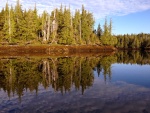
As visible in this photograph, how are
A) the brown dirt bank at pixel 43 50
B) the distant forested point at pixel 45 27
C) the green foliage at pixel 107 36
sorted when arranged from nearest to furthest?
1. the brown dirt bank at pixel 43 50
2. the distant forested point at pixel 45 27
3. the green foliage at pixel 107 36

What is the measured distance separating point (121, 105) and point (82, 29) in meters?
98.7

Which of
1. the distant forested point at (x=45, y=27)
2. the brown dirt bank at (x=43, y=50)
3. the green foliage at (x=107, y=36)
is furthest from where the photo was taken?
the green foliage at (x=107, y=36)

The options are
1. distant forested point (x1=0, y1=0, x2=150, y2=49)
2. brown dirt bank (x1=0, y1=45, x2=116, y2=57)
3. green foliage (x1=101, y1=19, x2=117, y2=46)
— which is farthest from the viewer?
green foliage (x1=101, y1=19, x2=117, y2=46)

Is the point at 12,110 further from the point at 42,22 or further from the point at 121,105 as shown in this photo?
the point at 42,22

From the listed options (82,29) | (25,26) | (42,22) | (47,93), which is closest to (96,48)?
(82,29)

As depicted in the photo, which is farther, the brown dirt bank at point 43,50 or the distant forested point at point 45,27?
the distant forested point at point 45,27

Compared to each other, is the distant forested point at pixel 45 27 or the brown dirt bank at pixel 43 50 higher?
the distant forested point at pixel 45 27

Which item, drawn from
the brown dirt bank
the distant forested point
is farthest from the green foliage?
the brown dirt bank

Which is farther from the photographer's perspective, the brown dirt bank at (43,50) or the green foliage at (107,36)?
the green foliage at (107,36)

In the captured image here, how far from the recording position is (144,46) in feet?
608

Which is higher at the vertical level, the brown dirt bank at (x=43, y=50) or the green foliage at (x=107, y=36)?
the green foliage at (x=107, y=36)

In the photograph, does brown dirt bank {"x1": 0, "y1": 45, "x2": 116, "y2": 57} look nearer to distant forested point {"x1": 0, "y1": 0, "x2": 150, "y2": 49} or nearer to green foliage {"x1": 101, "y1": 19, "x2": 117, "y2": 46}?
distant forested point {"x1": 0, "y1": 0, "x2": 150, "y2": 49}

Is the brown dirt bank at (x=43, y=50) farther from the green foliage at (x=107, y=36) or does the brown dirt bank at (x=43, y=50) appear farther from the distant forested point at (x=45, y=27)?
the green foliage at (x=107, y=36)

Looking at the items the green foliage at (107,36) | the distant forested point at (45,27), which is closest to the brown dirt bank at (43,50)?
the distant forested point at (45,27)
